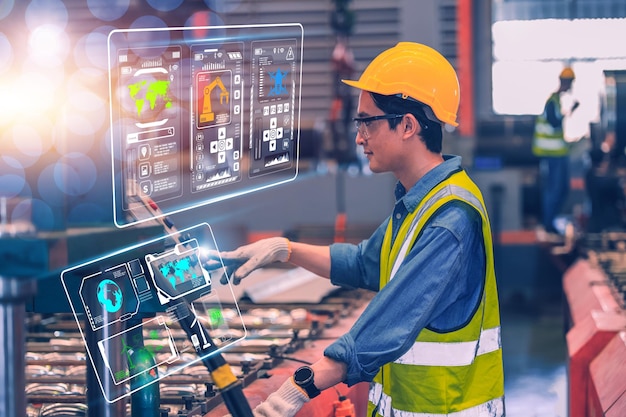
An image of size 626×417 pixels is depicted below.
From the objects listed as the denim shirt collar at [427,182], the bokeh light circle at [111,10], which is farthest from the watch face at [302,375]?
the bokeh light circle at [111,10]

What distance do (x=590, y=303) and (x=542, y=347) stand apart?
269 cm

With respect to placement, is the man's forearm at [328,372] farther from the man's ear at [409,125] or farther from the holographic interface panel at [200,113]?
the man's ear at [409,125]

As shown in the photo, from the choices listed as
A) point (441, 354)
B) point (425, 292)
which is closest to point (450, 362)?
point (441, 354)

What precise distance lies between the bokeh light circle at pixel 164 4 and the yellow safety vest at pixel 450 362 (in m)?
4.19

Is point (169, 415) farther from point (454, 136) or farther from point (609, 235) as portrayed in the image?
point (454, 136)

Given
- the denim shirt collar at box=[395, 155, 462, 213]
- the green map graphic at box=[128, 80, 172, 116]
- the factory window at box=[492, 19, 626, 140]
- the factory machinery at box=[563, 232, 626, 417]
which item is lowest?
the factory machinery at box=[563, 232, 626, 417]

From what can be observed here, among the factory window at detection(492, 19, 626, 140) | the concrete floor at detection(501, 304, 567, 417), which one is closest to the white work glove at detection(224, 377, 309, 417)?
the concrete floor at detection(501, 304, 567, 417)

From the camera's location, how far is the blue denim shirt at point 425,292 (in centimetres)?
244

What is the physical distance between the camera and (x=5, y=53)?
1.79 meters

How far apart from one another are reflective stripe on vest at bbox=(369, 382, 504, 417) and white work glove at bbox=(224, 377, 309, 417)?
405mm

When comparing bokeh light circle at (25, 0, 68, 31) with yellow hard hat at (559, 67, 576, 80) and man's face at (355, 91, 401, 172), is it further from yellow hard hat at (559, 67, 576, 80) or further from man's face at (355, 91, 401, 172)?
yellow hard hat at (559, 67, 576, 80)

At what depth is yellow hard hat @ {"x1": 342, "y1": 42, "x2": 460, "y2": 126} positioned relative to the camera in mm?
2736

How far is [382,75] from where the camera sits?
276cm

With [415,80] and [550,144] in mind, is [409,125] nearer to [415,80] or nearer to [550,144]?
[415,80]
